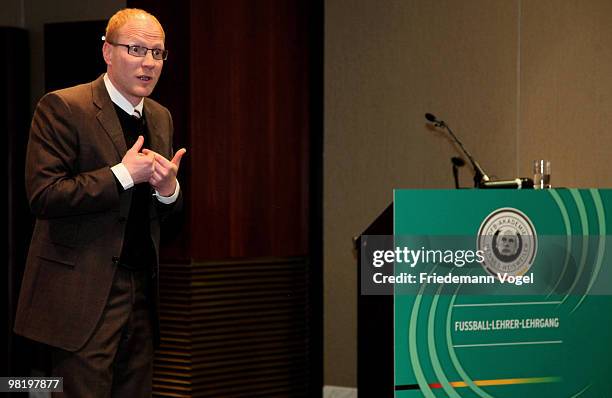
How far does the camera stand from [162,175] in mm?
2531

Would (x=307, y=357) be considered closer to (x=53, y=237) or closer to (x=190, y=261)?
(x=190, y=261)

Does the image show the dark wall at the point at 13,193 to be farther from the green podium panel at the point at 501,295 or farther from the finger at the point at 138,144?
the green podium panel at the point at 501,295

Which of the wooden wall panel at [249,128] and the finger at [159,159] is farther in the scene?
the wooden wall panel at [249,128]

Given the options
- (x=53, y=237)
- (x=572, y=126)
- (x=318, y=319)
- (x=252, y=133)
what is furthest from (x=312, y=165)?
(x=53, y=237)

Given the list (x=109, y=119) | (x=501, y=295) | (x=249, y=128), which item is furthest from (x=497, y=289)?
(x=249, y=128)

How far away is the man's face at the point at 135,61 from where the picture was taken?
2547 mm

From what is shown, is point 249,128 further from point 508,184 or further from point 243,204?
point 508,184

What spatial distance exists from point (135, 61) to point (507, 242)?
148 cm

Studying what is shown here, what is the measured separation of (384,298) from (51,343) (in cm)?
136

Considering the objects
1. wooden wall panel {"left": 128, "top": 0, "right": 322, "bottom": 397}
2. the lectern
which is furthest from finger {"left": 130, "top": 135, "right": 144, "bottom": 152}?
wooden wall panel {"left": 128, "top": 0, "right": 322, "bottom": 397}

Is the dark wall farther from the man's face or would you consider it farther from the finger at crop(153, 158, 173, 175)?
the finger at crop(153, 158, 173, 175)

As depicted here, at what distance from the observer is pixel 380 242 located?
112 inches

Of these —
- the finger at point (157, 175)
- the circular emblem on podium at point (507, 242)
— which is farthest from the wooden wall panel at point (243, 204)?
the circular emblem on podium at point (507, 242)

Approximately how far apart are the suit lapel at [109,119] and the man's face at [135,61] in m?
0.07
